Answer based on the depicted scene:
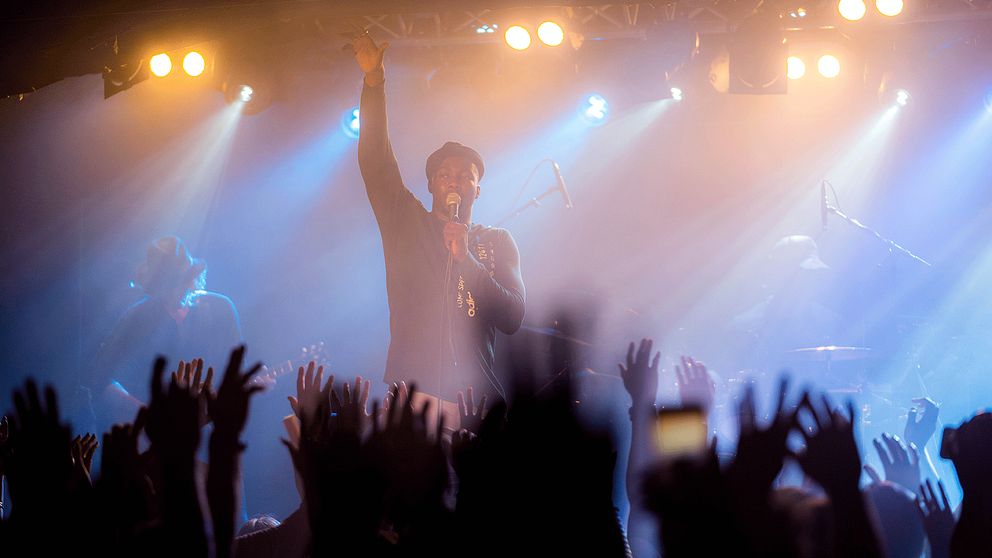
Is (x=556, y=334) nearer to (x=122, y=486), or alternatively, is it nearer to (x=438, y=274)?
(x=438, y=274)

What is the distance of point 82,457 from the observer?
2.34 meters

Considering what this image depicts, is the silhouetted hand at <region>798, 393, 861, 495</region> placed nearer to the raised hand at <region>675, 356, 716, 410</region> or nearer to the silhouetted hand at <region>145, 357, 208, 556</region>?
the raised hand at <region>675, 356, 716, 410</region>

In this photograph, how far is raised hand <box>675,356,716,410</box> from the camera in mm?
2369

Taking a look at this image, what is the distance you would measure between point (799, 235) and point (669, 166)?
147 cm

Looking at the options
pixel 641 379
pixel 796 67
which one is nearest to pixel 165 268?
pixel 641 379

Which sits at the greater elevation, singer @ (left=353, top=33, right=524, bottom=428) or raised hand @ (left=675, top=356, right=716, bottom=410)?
singer @ (left=353, top=33, right=524, bottom=428)

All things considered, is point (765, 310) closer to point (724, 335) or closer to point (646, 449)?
point (724, 335)

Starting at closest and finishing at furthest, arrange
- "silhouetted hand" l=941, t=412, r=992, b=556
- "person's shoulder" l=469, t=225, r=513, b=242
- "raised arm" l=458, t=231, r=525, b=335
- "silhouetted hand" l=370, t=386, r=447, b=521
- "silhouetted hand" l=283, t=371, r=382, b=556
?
"silhouetted hand" l=283, t=371, r=382, b=556 < "silhouetted hand" l=370, t=386, r=447, b=521 < "silhouetted hand" l=941, t=412, r=992, b=556 < "raised arm" l=458, t=231, r=525, b=335 < "person's shoulder" l=469, t=225, r=513, b=242

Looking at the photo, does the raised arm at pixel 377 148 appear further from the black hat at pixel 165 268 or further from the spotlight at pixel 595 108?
the spotlight at pixel 595 108

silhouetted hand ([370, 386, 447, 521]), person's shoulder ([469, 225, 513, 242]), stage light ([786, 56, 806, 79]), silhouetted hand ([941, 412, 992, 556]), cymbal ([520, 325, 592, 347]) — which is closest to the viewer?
silhouetted hand ([370, 386, 447, 521])

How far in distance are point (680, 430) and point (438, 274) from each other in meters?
2.62

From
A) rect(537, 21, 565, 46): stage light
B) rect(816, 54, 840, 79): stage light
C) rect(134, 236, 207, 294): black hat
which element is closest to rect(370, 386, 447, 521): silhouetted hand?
rect(537, 21, 565, 46): stage light

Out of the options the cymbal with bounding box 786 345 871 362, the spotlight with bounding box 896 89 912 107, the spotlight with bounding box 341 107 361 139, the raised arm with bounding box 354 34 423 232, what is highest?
the spotlight with bounding box 341 107 361 139

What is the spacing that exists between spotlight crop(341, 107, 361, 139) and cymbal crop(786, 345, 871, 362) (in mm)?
4359
